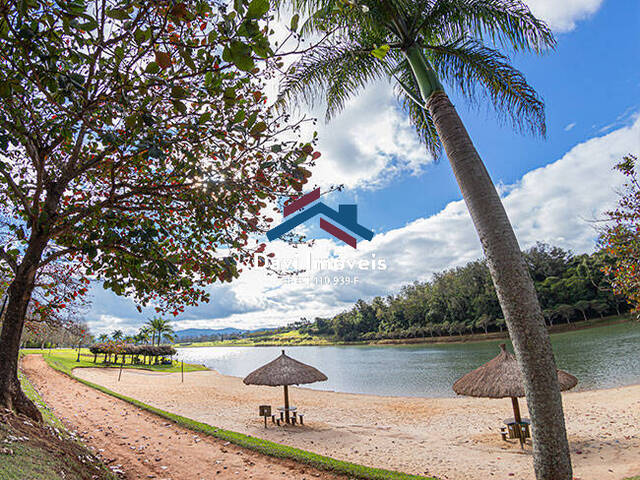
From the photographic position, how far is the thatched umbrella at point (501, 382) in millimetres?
9425

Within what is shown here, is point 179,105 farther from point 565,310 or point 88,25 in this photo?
point 565,310

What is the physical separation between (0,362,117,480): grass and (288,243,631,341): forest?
38242mm

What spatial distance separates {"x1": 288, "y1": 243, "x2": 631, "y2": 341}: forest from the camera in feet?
153

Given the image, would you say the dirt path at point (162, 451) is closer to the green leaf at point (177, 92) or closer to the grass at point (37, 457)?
the grass at point (37, 457)

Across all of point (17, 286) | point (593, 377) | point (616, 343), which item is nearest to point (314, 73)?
point (17, 286)

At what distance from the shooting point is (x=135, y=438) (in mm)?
8203

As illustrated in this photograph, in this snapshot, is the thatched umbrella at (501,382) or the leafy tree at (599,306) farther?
the leafy tree at (599,306)

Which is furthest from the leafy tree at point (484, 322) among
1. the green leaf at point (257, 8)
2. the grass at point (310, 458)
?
the green leaf at point (257, 8)

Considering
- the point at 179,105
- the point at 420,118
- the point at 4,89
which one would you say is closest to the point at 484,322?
the point at 420,118

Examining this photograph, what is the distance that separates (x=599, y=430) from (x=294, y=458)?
9106 millimetres

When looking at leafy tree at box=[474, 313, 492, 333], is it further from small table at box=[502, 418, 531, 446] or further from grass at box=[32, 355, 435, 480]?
grass at box=[32, 355, 435, 480]

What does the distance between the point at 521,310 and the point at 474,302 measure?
6194cm

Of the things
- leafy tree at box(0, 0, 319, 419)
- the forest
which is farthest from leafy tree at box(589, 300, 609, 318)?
leafy tree at box(0, 0, 319, 419)

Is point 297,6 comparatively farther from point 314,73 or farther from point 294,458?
point 294,458
